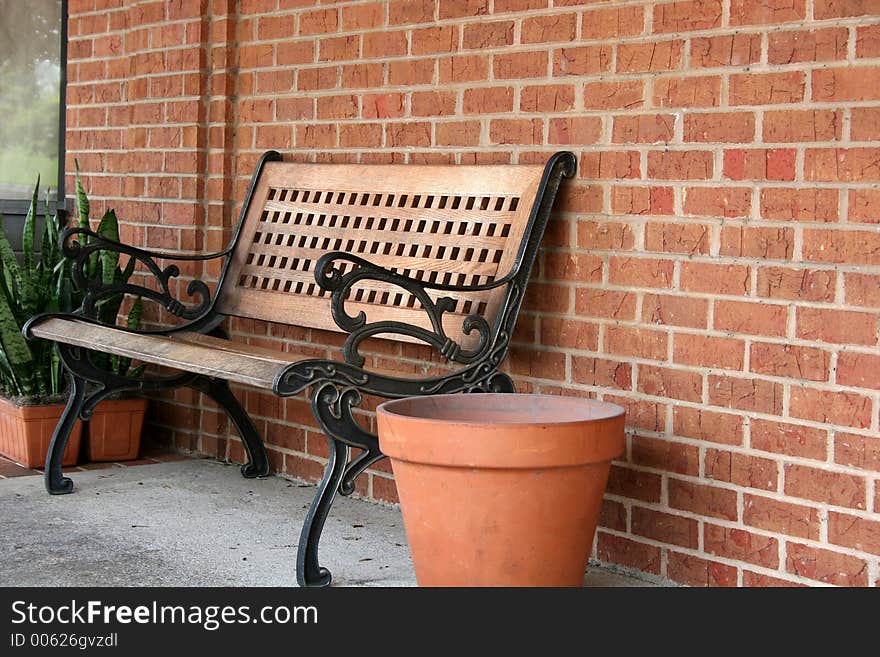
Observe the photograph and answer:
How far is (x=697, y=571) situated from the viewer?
10.3ft

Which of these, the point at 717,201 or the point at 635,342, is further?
the point at 635,342

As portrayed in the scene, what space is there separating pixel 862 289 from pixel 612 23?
1.03 meters

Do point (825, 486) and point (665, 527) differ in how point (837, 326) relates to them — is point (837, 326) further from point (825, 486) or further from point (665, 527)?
point (665, 527)

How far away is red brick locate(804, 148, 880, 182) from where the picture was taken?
9.18ft

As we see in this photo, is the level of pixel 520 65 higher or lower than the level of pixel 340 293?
higher

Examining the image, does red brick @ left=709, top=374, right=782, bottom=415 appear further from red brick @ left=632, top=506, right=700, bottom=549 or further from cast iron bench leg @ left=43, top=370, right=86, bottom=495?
cast iron bench leg @ left=43, top=370, right=86, bottom=495

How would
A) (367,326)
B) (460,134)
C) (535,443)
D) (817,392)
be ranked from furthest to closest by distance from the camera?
(460,134) < (367,326) < (817,392) < (535,443)

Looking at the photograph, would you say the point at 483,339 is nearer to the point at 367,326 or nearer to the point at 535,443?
the point at 367,326

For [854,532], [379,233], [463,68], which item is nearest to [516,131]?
[463,68]

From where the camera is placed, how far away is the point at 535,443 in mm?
2723

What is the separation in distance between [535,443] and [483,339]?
69cm

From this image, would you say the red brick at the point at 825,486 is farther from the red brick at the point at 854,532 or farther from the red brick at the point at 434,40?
the red brick at the point at 434,40

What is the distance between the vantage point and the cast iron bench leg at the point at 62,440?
13.6ft
